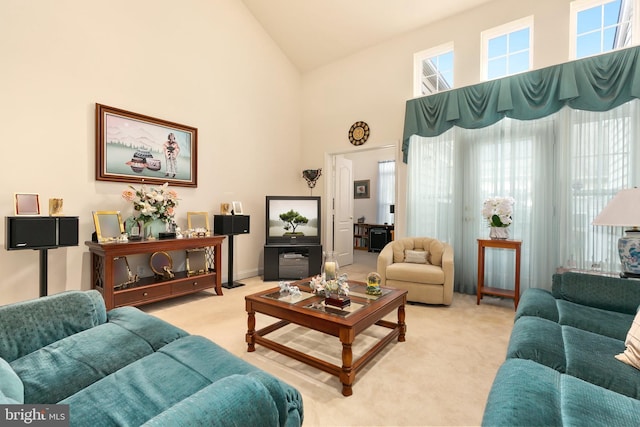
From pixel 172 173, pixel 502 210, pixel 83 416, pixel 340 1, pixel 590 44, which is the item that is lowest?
pixel 83 416

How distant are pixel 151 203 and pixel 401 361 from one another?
10.2ft

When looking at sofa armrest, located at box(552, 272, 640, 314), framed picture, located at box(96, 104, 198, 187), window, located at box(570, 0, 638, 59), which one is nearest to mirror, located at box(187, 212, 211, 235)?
framed picture, located at box(96, 104, 198, 187)

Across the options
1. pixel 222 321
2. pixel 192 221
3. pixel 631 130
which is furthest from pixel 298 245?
pixel 631 130

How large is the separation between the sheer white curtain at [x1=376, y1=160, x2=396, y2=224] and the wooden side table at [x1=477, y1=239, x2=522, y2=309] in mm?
4357

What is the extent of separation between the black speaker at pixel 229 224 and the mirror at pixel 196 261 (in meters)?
0.37

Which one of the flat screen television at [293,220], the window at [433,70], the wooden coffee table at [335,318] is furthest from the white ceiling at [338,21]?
the wooden coffee table at [335,318]

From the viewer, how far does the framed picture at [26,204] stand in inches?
107

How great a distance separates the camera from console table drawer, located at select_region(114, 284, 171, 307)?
10.2 ft

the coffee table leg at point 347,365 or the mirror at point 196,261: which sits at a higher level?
the mirror at point 196,261

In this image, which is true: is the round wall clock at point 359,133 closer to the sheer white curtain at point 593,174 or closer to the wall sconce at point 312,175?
the wall sconce at point 312,175

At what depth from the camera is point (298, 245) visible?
Result: 4773 millimetres

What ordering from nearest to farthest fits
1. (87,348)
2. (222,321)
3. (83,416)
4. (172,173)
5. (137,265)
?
(83,416)
(87,348)
(222,321)
(137,265)
(172,173)

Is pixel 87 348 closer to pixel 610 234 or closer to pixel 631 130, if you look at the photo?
pixel 610 234

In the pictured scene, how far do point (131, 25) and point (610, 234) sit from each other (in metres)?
5.86
